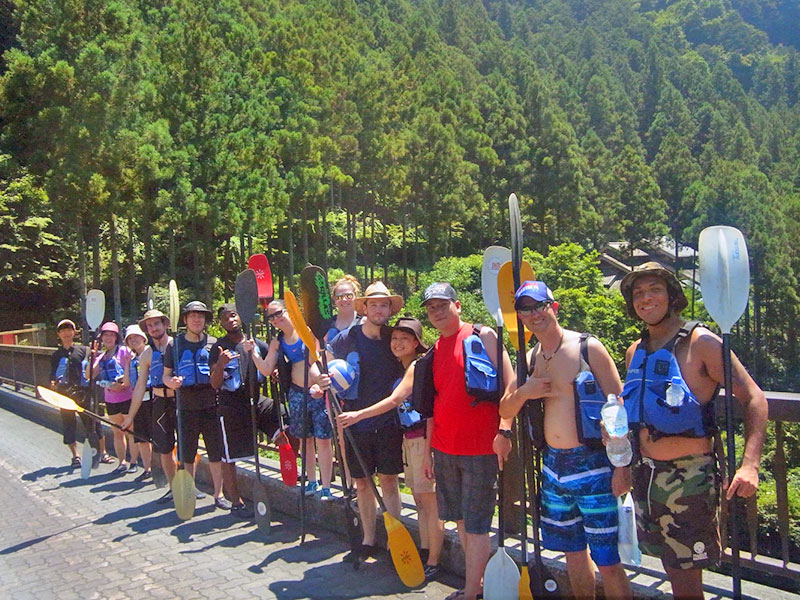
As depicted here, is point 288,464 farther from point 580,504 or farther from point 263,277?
point 580,504

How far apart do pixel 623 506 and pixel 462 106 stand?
53.1 meters

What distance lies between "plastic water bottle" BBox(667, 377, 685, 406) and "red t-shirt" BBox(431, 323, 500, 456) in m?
1.39

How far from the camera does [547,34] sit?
12938 cm

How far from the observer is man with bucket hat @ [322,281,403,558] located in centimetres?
549

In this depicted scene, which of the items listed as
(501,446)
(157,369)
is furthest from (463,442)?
(157,369)

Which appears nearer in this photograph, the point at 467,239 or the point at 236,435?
the point at 236,435

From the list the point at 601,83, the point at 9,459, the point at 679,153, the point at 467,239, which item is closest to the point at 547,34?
the point at 601,83

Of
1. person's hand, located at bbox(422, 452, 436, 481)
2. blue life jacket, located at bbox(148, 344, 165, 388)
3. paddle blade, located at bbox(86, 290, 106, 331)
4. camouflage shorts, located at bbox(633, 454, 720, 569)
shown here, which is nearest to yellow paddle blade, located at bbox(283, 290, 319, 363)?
person's hand, located at bbox(422, 452, 436, 481)

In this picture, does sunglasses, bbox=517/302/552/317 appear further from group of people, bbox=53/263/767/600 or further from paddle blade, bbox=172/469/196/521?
paddle blade, bbox=172/469/196/521

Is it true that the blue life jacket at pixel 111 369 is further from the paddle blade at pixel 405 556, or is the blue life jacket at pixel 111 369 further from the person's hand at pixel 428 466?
the person's hand at pixel 428 466

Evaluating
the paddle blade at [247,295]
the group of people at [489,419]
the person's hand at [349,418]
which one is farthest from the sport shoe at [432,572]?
the paddle blade at [247,295]

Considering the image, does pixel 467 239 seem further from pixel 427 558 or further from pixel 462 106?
pixel 427 558

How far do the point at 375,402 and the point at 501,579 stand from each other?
5.24 ft

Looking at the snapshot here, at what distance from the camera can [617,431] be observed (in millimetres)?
3324
